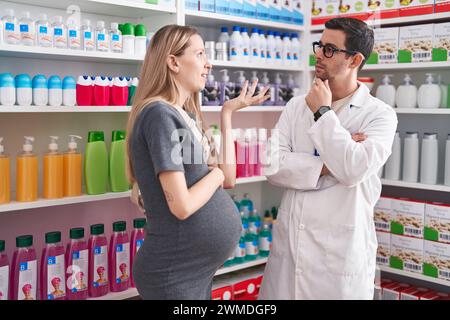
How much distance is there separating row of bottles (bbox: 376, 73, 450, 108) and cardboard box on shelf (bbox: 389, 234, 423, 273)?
0.82m

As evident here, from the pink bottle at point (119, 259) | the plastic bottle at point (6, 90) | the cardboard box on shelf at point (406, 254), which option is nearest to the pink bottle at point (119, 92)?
the plastic bottle at point (6, 90)

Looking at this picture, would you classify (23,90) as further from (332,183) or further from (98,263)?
(332,183)

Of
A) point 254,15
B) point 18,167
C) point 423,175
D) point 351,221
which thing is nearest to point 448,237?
point 423,175

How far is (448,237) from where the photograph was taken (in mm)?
2977

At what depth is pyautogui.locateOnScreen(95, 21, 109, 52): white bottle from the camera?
255cm

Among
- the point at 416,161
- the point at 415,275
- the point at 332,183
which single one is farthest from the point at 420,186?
the point at 332,183

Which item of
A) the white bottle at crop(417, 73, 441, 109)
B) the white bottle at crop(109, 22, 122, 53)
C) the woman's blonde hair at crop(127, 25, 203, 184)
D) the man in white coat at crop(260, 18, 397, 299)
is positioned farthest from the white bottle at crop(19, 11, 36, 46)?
the white bottle at crop(417, 73, 441, 109)

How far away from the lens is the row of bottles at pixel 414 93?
3.07 metres

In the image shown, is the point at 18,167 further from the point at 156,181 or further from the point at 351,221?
the point at 351,221

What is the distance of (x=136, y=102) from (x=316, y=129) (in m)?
0.75

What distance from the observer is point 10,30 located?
2.27 meters

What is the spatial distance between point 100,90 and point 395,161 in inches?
73.2

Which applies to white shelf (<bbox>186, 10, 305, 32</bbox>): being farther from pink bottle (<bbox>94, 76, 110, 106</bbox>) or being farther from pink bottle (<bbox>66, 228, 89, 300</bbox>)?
pink bottle (<bbox>66, 228, 89, 300</bbox>)

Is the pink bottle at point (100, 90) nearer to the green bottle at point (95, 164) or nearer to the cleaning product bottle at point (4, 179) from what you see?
the green bottle at point (95, 164)
